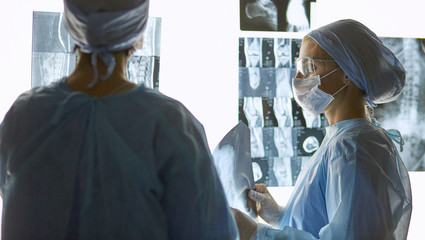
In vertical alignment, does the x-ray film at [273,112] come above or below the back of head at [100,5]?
below

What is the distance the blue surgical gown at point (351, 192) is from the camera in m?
1.26

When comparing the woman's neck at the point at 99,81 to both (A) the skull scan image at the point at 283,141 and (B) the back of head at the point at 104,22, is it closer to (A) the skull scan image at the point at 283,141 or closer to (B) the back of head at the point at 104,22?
(B) the back of head at the point at 104,22

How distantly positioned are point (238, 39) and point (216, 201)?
3.73 ft

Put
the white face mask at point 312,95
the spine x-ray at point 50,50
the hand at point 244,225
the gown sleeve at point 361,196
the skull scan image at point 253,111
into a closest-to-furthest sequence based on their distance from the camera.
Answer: the gown sleeve at point 361,196 → the hand at point 244,225 → the white face mask at point 312,95 → the spine x-ray at point 50,50 → the skull scan image at point 253,111

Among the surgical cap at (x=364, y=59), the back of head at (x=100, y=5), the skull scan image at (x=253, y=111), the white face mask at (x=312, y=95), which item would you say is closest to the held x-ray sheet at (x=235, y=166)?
the white face mask at (x=312, y=95)

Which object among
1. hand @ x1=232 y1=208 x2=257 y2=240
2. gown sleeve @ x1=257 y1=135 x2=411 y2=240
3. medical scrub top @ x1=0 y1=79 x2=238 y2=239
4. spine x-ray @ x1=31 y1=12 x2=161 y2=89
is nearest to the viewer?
medical scrub top @ x1=0 y1=79 x2=238 y2=239

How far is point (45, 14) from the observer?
1.78 meters

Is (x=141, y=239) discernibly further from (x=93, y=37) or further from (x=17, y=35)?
(x=17, y=35)

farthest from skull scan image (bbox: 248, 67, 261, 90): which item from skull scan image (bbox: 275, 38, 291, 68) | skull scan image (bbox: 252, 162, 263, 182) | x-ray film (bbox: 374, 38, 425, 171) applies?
x-ray film (bbox: 374, 38, 425, 171)

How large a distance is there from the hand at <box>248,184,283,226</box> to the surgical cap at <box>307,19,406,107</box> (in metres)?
0.47

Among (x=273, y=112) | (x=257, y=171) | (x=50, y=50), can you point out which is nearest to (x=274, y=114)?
(x=273, y=112)

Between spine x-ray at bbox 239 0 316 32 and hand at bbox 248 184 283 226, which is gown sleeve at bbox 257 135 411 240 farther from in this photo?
spine x-ray at bbox 239 0 316 32

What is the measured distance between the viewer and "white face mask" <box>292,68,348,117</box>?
1504mm

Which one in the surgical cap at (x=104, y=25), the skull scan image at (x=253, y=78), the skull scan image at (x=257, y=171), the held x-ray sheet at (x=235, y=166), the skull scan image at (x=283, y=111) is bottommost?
the skull scan image at (x=257, y=171)
